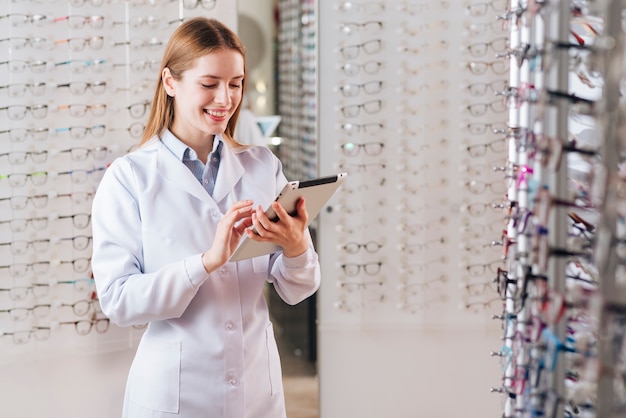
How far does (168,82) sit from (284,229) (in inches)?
19.3

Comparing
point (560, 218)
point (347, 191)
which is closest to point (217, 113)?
point (560, 218)

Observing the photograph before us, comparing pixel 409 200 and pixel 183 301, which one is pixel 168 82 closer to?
pixel 183 301

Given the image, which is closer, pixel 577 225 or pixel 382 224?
pixel 577 225

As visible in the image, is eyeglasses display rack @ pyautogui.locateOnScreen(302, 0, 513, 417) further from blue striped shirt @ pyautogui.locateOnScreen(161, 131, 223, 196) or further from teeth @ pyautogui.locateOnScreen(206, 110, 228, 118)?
teeth @ pyautogui.locateOnScreen(206, 110, 228, 118)

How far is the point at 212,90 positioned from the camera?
2.02m

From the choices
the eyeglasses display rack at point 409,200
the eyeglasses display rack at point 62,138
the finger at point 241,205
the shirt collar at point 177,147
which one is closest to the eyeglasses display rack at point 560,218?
the finger at point 241,205

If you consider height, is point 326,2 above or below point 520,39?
above

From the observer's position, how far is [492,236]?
12.4 feet

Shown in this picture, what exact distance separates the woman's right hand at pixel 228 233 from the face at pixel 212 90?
0.82ft

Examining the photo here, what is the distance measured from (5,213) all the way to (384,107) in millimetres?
1528

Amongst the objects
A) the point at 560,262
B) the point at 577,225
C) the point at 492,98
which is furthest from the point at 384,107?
the point at 560,262

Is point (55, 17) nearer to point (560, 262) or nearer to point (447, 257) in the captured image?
point (447, 257)

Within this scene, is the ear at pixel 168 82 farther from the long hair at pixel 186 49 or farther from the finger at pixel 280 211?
the finger at pixel 280 211

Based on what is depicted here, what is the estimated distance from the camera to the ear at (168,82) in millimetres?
2100
